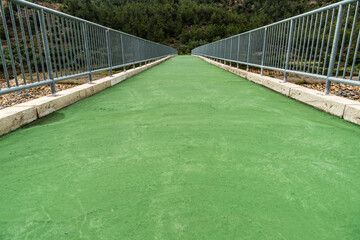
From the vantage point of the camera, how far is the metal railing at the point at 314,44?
344 centimetres

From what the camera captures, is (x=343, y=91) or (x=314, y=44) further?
(x=343, y=91)

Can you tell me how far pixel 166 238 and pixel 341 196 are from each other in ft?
3.74

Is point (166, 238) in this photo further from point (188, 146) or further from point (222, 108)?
point (222, 108)

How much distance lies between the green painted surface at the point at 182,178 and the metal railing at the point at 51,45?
3.68 feet

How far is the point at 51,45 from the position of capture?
410 cm

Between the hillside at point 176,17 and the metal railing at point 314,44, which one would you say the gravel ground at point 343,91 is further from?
the hillside at point 176,17

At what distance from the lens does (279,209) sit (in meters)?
1.35

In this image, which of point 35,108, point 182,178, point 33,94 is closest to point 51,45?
point 35,108

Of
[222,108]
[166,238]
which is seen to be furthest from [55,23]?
[166,238]

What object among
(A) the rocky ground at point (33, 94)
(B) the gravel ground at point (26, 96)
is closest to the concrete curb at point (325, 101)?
(A) the rocky ground at point (33, 94)

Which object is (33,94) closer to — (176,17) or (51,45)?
(51,45)

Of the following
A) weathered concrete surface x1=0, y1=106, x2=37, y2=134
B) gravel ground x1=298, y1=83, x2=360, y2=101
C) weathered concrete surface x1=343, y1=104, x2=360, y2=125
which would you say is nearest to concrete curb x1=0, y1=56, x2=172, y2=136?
weathered concrete surface x1=0, y1=106, x2=37, y2=134

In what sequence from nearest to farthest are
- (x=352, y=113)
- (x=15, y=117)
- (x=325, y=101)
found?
1. (x=15, y=117)
2. (x=352, y=113)
3. (x=325, y=101)

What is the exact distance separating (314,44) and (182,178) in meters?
4.80
